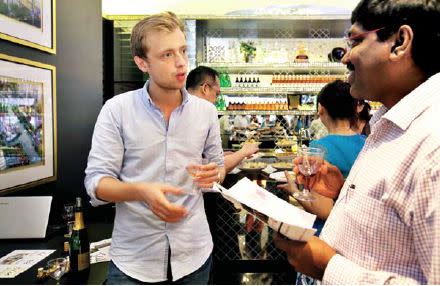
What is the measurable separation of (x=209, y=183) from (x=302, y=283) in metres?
1.17

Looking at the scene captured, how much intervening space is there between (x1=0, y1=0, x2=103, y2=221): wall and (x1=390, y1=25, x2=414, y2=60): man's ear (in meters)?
1.87

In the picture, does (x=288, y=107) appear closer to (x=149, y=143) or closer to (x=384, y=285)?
(x=149, y=143)

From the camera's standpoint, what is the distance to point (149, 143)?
1576 mm

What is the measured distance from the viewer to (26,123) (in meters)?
A: 2.04

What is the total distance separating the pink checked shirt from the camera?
83 centimetres

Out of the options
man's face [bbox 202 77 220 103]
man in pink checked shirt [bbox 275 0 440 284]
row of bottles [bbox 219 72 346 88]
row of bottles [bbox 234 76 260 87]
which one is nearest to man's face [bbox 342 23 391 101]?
man in pink checked shirt [bbox 275 0 440 284]

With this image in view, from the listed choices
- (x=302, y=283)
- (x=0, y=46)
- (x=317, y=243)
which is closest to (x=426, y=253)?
(x=317, y=243)

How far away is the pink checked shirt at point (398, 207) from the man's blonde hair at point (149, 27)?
1.01 m

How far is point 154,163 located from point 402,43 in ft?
3.37

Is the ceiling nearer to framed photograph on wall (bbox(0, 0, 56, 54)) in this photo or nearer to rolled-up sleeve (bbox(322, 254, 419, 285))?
framed photograph on wall (bbox(0, 0, 56, 54))

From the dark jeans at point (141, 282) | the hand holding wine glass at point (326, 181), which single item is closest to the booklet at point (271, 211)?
the dark jeans at point (141, 282)

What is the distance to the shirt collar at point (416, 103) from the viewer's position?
94 centimetres

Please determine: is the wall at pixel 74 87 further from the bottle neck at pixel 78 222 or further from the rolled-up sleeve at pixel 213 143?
the rolled-up sleeve at pixel 213 143

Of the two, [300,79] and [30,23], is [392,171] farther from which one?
[300,79]
